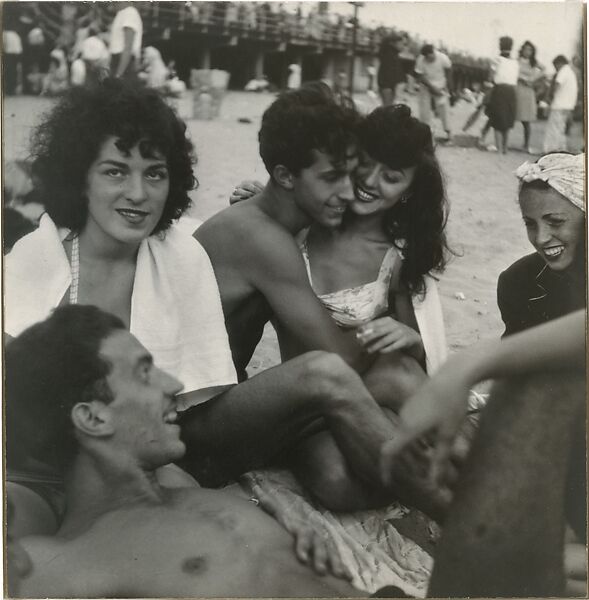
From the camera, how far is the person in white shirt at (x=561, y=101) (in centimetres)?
402

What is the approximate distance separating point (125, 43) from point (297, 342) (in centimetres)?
150

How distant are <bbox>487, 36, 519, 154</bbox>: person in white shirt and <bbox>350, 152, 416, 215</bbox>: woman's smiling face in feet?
1.51

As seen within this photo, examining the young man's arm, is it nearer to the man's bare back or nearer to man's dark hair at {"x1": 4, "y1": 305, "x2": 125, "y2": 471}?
the man's bare back

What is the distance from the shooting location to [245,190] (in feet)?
13.0

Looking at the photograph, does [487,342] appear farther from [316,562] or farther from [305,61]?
[305,61]

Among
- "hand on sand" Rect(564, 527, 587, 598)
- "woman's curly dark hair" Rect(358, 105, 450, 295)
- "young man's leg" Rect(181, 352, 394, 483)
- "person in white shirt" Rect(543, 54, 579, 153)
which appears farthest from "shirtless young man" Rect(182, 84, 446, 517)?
"person in white shirt" Rect(543, 54, 579, 153)

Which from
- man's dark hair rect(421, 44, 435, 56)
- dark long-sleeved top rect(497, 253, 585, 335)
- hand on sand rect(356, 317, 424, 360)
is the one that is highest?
man's dark hair rect(421, 44, 435, 56)

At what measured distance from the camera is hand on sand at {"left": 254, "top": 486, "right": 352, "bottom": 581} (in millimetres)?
3670

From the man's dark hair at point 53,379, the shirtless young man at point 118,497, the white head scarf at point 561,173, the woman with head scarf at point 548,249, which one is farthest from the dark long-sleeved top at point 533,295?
the man's dark hair at point 53,379

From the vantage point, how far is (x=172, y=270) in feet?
12.9

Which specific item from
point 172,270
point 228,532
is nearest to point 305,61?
point 172,270

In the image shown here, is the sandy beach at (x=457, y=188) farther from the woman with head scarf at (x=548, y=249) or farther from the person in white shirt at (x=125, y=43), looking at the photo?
the person in white shirt at (x=125, y=43)

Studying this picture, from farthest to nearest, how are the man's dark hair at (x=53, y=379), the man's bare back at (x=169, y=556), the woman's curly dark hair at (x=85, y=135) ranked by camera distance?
the woman's curly dark hair at (x=85, y=135) < the man's dark hair at (x=53, y=379) < the man's bare back at (x=169, y=556)

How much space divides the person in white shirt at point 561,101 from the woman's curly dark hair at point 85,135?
167 cm
